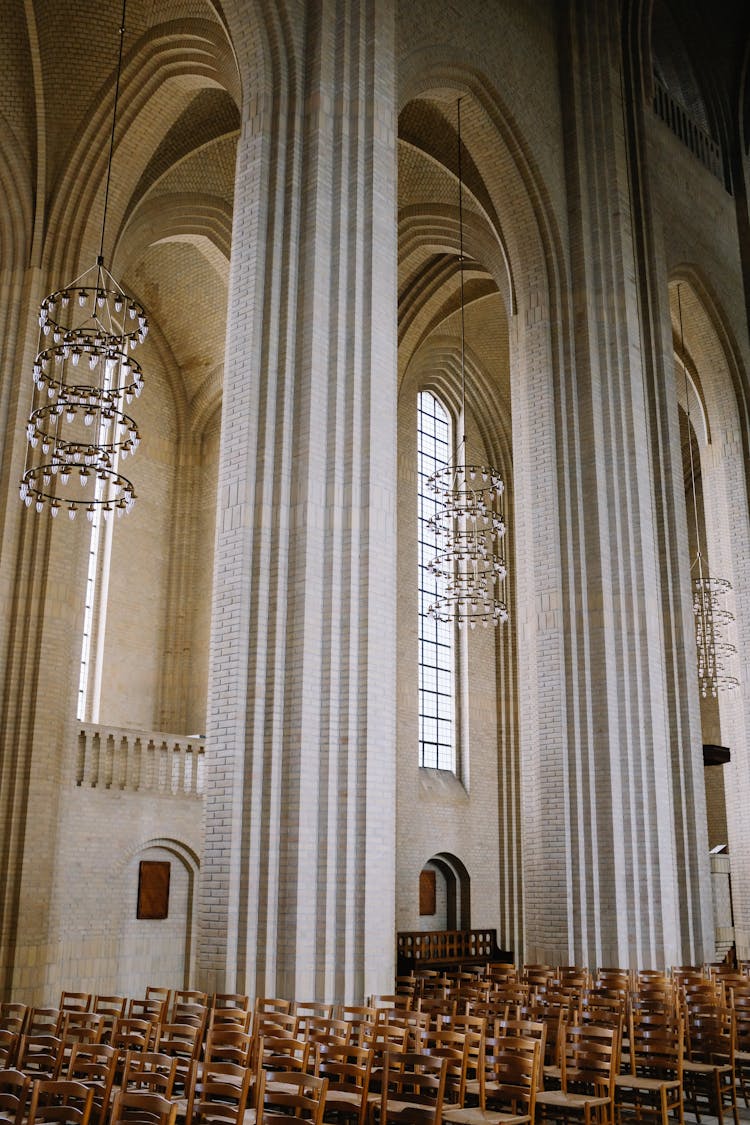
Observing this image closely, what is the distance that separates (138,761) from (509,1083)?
38.6 ft

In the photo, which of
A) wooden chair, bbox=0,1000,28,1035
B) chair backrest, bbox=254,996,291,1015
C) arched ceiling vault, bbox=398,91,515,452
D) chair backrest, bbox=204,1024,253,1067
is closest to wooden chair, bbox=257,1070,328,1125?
chair backrest, bbox=204,1024,253,1067

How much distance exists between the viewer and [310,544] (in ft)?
35.9

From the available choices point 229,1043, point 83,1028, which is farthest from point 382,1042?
point 83,1028

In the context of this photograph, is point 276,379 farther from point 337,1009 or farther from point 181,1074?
point 181,1074

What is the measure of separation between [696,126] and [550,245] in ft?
25.9

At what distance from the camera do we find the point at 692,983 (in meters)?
12.4

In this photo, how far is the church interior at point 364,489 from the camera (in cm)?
1084

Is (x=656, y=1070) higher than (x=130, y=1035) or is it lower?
lower

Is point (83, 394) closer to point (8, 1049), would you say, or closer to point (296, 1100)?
point (8, 1049)

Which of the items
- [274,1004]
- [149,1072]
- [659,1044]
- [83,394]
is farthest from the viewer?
[83,394]

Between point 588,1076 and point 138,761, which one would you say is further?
→ point 138,761

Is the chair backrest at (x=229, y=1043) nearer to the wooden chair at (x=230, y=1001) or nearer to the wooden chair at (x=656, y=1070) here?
the wooden chair at (x=230, y=1001)

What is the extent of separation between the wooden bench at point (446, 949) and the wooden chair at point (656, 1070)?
9.84m

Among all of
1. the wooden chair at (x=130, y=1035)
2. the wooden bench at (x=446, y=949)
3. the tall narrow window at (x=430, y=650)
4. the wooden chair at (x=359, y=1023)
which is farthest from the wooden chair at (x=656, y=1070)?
the tall narrow window at (x=430, y=650)
